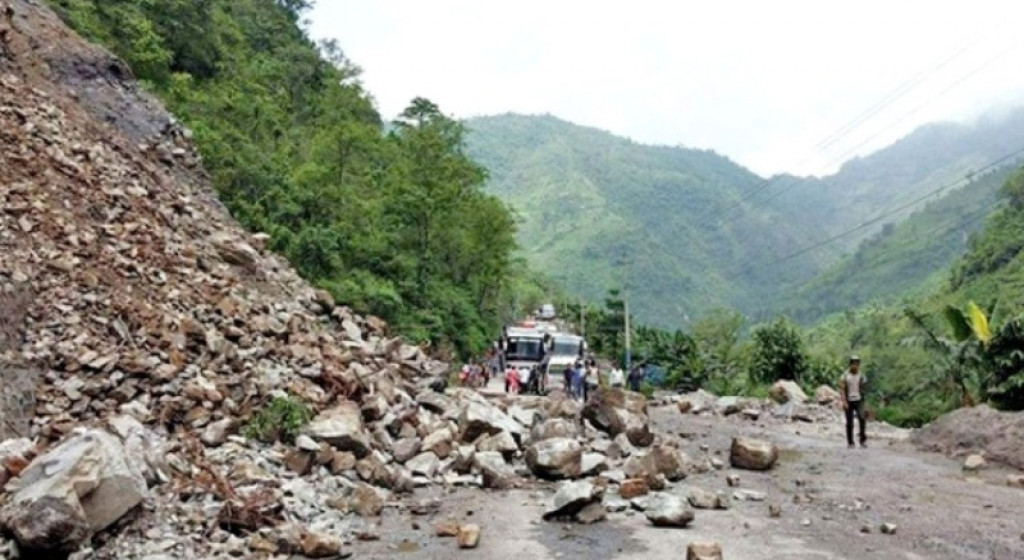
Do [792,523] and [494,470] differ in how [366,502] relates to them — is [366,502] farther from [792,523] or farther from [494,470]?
[792,523]

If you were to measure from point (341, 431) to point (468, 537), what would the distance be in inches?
126

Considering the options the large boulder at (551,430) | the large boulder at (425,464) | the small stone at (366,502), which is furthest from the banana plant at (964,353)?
the small stone at (366,502)

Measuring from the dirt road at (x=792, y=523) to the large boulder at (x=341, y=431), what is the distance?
1.28m

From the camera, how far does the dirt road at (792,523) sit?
8.31m

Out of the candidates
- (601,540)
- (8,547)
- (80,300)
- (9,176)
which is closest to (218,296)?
(80,300)

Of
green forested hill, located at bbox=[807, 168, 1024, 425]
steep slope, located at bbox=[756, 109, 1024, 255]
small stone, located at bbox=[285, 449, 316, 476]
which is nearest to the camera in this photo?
small stone, located at bbox=[285, 449, 316, 476]

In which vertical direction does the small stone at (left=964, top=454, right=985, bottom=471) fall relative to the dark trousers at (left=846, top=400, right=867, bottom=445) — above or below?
below

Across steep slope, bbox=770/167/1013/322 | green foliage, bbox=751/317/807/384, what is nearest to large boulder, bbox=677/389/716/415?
green foliage, bbox=751/317/807/384

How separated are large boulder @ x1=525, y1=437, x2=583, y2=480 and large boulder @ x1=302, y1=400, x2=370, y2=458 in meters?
2.55

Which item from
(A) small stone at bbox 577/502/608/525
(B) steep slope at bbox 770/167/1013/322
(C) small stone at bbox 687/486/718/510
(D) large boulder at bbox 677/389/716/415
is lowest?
(D) large boulder at bbox 677/389/716/415

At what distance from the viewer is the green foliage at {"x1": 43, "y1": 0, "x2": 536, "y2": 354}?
22750 mm

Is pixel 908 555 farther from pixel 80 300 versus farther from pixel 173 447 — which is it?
pixel 80 300

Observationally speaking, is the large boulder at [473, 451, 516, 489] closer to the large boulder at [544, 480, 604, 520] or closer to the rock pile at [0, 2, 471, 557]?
the rock pile at [0, 2, 471, 557]

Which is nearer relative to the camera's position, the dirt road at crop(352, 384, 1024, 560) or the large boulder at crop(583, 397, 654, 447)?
the dirt road at crop(352, 384, 1024, 560)
